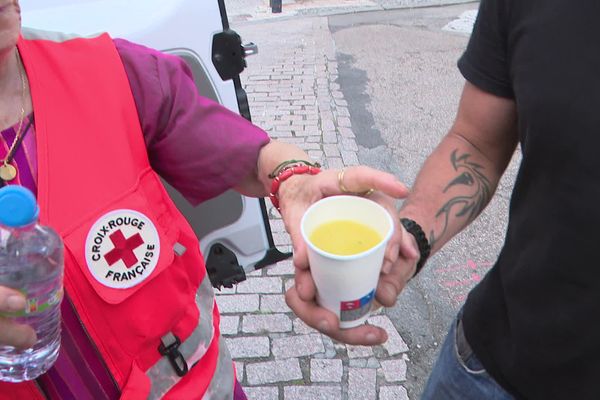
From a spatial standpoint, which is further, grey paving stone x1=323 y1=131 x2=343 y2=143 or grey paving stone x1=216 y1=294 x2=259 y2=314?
grey paving stone x1=323 y1=131 x2=343 y2=143

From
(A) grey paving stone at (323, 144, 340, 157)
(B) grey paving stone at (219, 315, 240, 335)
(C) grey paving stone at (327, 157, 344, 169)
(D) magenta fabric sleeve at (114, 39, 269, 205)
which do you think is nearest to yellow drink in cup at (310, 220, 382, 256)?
(D) magenta fabric sleeve at (114, 39, 269, 205)

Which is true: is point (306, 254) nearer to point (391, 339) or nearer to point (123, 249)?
point (123, 249)

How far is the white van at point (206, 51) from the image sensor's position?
1.95 meters

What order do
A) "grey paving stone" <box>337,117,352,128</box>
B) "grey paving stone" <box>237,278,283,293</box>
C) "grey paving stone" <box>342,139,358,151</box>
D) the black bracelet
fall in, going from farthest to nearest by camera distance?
"grey paving stone" <box>337,117,352,128</box>
"grey paving stone" <box>342,139,358,151</box>
"grey paving stone" <box>237,278,283,293</box>
the black bracelet

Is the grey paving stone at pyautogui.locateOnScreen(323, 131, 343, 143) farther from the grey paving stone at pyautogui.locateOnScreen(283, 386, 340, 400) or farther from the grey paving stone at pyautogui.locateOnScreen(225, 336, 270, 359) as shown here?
the grey paving stone at pyautogui.locateOnScreen(283, 386, 340, 400)

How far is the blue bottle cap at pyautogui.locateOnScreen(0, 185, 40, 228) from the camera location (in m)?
1.04

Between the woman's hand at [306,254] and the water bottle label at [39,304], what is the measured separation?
0.48 meters

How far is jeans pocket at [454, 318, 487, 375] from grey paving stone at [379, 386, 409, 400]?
1.27 meters

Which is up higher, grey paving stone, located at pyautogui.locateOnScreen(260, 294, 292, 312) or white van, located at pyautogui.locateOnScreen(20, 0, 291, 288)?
white van, located at pyautogui.locateOnScreen(20, 0, 291, 288)

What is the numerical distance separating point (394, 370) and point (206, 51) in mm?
1877

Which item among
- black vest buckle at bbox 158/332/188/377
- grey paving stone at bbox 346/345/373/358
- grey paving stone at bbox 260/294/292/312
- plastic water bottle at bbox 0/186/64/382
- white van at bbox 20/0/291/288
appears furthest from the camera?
grey paving stone at bbox 260/294/292/312

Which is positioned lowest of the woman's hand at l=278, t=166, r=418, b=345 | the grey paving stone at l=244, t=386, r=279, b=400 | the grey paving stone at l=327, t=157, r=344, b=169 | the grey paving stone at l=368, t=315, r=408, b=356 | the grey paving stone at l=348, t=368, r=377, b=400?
the grey paving stone at l=327, t=157, r=344, b=169

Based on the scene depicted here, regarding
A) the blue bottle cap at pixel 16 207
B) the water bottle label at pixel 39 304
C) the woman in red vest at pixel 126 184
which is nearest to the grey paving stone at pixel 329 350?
the woman in red vest at pixel 126 184

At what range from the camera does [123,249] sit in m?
1.34
